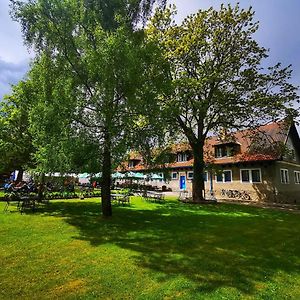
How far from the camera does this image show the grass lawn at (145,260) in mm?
5891

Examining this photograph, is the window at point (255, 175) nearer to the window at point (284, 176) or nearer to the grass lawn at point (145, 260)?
the window at point (284, 176)

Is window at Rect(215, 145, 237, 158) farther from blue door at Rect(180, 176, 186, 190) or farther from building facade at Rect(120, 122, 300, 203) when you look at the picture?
blue door at Rect(180, 176, 186, 190)

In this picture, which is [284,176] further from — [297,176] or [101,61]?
[101,61]

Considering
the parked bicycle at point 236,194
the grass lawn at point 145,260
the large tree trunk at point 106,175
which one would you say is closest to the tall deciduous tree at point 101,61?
the large tree trunk at point 106,175

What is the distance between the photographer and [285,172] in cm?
3053

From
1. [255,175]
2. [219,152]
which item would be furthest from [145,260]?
[219,152]

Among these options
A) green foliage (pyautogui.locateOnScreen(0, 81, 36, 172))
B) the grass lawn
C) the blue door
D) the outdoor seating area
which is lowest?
the grass lawn

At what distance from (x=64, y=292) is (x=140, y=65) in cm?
972

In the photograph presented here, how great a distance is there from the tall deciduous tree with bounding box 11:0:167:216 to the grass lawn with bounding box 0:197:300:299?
14.5 feet

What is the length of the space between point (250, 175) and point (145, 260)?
81.9 feet

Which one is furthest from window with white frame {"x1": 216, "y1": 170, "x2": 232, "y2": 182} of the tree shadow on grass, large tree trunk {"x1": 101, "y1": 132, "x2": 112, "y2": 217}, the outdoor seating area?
large tree trunk {"x1": 101, "y1": 132, "x2": 112, "y2": 217}

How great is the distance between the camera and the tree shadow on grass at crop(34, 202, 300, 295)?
6.90 m

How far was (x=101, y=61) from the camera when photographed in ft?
39.2

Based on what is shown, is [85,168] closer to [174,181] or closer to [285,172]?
[285,172]
